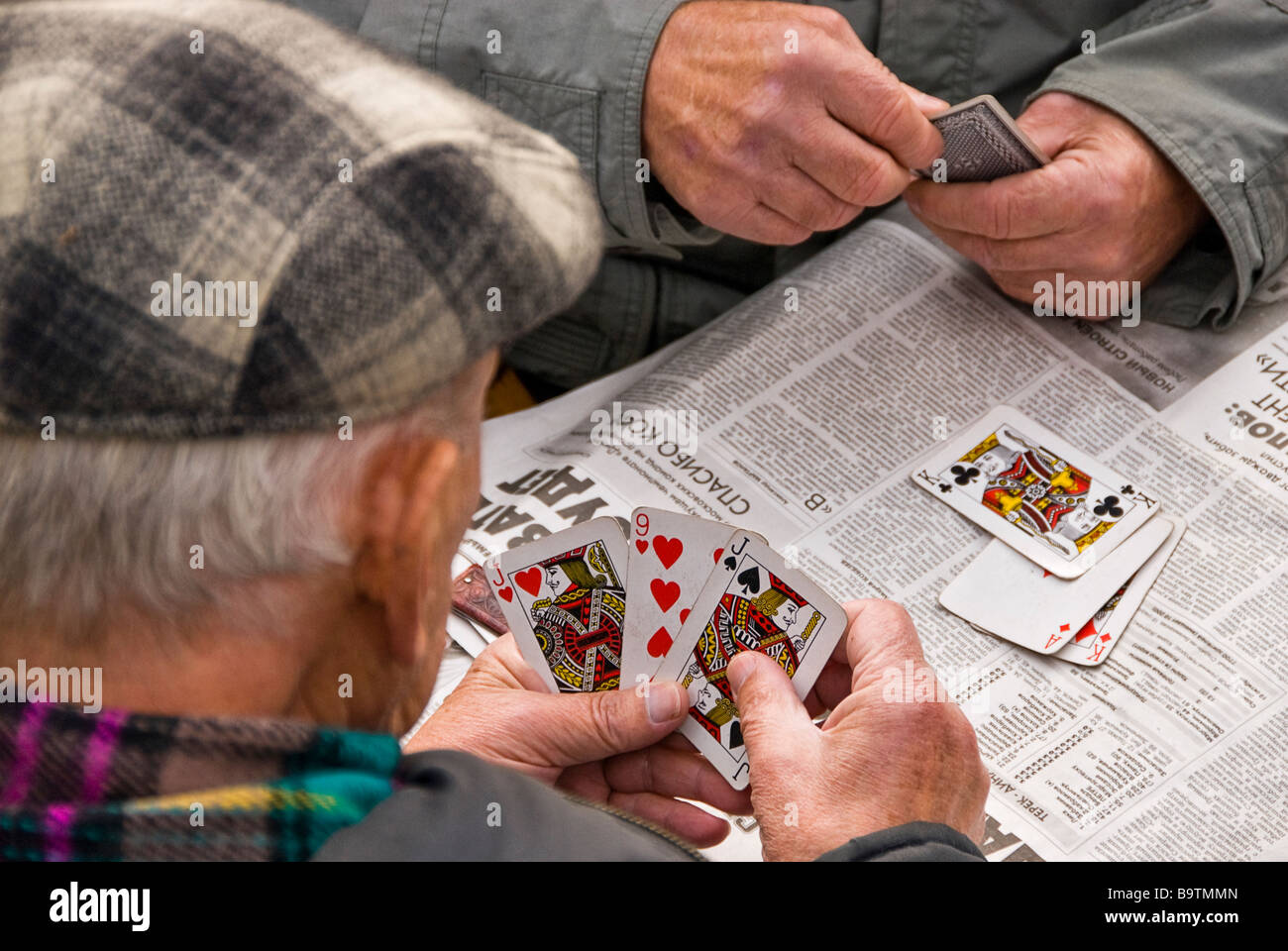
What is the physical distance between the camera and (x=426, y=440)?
2.02 feet

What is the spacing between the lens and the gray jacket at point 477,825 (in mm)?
634

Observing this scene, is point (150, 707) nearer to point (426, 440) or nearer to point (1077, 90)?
point (426, 440)

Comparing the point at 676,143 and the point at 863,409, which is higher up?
the point at 676,143

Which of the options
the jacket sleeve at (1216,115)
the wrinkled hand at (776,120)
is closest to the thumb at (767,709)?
the wrinkled hand at (776,120)

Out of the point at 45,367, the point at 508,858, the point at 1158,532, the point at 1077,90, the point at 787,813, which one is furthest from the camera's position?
the point at 1077,90

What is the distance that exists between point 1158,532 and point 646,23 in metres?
0.79

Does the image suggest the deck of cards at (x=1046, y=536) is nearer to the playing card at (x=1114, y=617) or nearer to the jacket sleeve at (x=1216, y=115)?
the playing card at (x=1114, y=617)

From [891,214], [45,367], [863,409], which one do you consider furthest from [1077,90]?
[45,367]

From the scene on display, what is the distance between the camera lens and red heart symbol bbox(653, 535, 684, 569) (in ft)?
3.51

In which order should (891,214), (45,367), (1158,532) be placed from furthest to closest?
(891,214) < (1158,532) < (45,367)

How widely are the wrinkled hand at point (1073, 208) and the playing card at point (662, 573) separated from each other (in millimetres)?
559

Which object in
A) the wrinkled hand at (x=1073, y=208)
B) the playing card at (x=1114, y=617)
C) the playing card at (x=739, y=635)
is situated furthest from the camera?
the wrinkled hand at (x=1073, y=208)

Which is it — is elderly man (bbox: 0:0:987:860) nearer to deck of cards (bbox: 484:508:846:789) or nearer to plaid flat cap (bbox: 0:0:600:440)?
plaid flat cap (bbox: 0:0:600:440)
